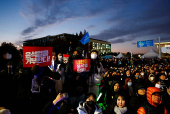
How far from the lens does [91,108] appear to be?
2.30 meters

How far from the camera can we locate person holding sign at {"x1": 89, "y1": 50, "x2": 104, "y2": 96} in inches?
152

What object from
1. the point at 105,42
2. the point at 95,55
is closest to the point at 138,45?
the point at 95,55

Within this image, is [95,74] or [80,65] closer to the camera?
[80,65]

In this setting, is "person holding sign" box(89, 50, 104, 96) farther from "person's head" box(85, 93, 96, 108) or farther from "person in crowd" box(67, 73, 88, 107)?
"person's head" box(85, 93, 96, 108)

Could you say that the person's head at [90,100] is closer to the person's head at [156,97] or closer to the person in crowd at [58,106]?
the person in crowd at [58,106]

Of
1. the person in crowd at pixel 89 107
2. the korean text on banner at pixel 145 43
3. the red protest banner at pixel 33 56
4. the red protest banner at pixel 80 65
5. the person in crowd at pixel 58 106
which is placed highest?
the korean text on banner at pixel 145 43

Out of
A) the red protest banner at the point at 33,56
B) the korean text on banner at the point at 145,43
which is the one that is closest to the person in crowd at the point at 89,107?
the red protest banner at the point at 33,56

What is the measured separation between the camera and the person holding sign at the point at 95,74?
3859 mm

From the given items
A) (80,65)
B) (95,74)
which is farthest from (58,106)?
(95,74)

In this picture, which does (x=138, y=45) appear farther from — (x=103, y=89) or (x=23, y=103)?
(x=23, y=103)

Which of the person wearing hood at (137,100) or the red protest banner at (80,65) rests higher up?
the red protest banner at (80,65)

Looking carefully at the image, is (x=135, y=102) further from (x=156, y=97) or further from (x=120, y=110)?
(x=156, y=97)

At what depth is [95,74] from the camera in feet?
12.9

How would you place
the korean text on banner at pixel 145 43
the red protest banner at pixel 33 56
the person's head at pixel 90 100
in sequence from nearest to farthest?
the person's head at pixel 90 100 < the red protest banner at pixel 33 56 < the korean text on banner at pixel 145 43
